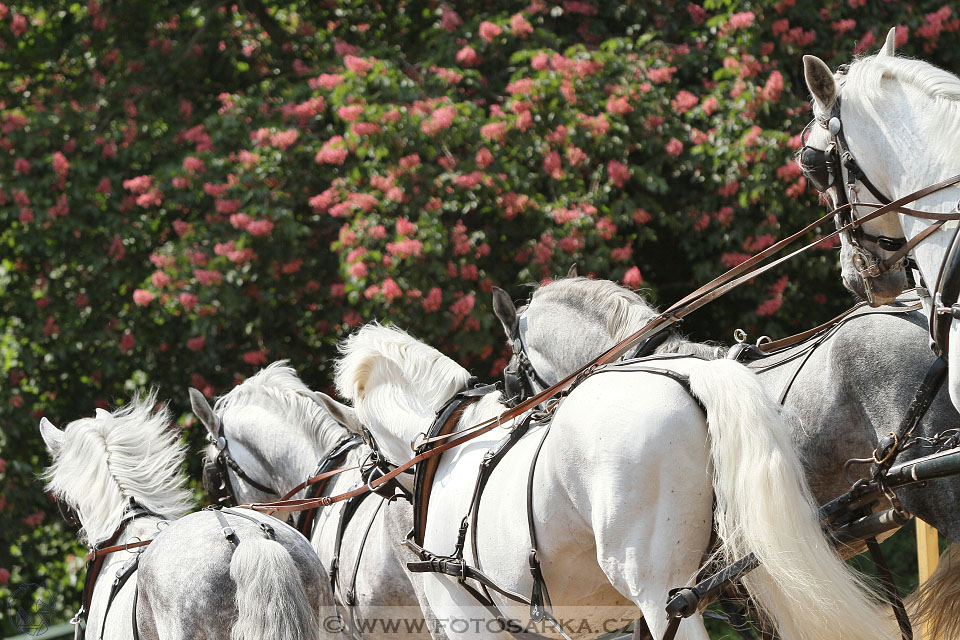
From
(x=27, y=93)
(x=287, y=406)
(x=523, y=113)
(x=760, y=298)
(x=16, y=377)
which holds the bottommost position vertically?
(x=760, y=298)

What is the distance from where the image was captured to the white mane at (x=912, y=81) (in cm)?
240

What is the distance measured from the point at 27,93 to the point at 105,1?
41.1 inches

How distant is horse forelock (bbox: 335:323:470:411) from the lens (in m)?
3.72

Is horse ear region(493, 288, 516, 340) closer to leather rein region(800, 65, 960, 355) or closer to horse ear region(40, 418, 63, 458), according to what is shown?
leather rein region(800, 65, 960, 355)

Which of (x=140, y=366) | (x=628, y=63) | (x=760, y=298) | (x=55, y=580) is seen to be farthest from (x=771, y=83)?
(x=55, y=580)

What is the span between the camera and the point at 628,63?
6.08 m

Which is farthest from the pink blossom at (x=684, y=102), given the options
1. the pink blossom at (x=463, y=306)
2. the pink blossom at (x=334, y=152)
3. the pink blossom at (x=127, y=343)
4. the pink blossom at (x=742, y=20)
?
the pink blossom at (x=127, y=343)

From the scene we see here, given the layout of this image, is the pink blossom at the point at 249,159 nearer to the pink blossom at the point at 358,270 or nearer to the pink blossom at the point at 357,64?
the pink blossom at the point at 357,64

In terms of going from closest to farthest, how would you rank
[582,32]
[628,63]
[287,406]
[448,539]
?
[448,539], [287,406], [628,63], [582,32]

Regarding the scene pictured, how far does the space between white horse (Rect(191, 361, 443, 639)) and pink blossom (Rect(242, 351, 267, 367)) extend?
1.15 metres

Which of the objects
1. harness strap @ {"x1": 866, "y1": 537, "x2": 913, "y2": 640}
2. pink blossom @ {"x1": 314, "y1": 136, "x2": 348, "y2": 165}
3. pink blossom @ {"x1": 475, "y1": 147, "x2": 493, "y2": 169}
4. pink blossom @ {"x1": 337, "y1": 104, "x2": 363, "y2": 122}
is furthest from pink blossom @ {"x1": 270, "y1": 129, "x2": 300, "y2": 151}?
harness strap @ {"x1": 866, "y1": 537, "x2": 913, "y2": 640}

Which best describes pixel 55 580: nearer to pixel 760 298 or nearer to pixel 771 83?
pixel 760 298

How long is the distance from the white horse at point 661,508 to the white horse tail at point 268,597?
0.56 meters

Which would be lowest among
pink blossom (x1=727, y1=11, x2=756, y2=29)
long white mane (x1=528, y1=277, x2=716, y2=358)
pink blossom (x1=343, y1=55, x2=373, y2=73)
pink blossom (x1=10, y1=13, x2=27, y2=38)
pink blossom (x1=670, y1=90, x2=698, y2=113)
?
long white mane (x1=528, y1=277, x2=716, y2=358)
